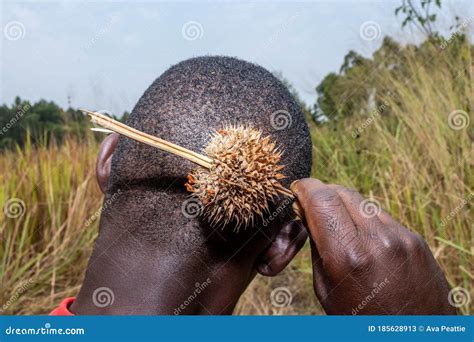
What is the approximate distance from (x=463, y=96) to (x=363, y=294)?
12.5 ft

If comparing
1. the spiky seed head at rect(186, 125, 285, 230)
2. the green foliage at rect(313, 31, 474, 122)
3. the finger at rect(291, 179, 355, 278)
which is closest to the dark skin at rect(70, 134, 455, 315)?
the finger at rect(291, 179, 355, 278)

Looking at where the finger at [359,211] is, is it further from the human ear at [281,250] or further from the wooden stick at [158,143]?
the wooden stick at [158,143]

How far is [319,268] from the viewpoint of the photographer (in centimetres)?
167

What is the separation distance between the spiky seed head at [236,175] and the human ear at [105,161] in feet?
1.63

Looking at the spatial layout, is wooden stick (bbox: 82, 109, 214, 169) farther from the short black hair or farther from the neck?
the neck

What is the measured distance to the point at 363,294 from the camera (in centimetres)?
161

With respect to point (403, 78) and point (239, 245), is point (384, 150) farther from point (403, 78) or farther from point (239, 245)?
point (239, 245)

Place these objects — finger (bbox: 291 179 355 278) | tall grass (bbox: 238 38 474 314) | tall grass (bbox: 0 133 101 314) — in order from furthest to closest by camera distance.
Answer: tall grass (bbox: 0 133 101 314) < tall grass (bbox: 238 38 474 314) < finger (bbox: 291 179 355 278)

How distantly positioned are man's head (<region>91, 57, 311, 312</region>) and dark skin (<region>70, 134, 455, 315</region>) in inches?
0.7

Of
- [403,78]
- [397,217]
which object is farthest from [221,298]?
[403,78]

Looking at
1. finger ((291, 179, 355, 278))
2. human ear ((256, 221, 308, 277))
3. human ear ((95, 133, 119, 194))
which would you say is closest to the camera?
finger ((291, 179, 355, 278))

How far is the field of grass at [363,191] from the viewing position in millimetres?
4133

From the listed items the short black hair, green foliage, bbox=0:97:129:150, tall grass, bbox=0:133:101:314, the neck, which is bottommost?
the neck

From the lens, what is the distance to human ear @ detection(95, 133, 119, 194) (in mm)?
2035
